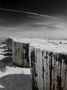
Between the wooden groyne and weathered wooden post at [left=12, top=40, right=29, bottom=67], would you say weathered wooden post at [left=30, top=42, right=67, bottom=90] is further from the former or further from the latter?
weathered wooden post at [left=12, top=40, right=29, bottom=67]

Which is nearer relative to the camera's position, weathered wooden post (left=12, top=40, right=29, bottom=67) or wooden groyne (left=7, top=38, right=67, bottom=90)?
wooden groyne (left=7, top=38, right=67, bottom=90)

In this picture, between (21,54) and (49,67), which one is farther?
(21,54)

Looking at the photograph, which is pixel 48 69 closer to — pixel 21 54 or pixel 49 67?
pixel 49 67

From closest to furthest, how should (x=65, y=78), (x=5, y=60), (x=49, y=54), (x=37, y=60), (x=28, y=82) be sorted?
(x=65, y=78), (x=49, y=54), (x=37, y=60), (x=28, y=82), (x=5, y=60)

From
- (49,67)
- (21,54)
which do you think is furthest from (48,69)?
(21,54)

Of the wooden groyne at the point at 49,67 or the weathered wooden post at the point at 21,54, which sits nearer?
the wooden groyne at the point at 49,67

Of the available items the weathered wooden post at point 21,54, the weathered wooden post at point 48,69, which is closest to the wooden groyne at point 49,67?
the weathered wooden post at point 48,69

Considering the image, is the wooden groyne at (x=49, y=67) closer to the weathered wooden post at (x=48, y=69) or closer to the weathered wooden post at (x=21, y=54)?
the weathered wooden post at (x=48, y=69)

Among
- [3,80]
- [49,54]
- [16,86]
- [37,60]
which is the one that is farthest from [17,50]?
[49,54]

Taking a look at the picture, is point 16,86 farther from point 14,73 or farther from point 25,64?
point 25,64

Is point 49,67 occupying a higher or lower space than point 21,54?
higher

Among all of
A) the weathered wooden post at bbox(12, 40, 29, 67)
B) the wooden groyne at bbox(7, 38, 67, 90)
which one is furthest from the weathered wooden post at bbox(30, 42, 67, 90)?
the weathered wooden post at bbox(12, 40, 29, 67)

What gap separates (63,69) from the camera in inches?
112

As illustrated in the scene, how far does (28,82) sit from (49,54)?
1458 millimetres
